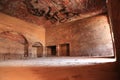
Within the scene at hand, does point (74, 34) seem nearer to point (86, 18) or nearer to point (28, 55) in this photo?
point (86, 18)

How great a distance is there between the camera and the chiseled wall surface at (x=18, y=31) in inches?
285

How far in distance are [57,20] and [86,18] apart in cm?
228

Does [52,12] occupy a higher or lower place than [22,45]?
higher

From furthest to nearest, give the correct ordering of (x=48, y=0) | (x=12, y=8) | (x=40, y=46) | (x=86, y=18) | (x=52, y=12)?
(x=40, y=46) < (x=86, y=18) < (x=52, y=12) < (x=12, y=8) < (x=48, y=0)

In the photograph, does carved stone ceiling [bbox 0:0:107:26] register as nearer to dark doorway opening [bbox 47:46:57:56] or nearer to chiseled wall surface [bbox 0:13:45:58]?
chiseled wall surface [bbox 0:13:45:58]

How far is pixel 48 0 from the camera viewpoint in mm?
6230

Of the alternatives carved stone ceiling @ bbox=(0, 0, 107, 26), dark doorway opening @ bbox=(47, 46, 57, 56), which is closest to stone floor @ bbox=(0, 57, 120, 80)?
carved stone ceiling @ bbox=(0, 0, 107, 26)

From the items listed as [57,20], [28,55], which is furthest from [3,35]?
[57,20]

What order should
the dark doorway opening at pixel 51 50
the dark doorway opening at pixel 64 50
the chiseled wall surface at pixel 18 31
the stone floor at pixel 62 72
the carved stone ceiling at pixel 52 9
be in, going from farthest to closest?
the dark doorway opening at pixel 51 50
the dark doorway opening at pixel 64 50
the chiseled wall surface at pixel 18 31
the carved stone ceiling at pixel 52 9
the stone floor at pixel 62 72

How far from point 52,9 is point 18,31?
296 cm

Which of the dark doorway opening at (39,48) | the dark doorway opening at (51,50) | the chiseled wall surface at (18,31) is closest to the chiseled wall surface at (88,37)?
the dark doorway opening at (51,50)

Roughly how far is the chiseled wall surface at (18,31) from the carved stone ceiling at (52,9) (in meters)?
0.44

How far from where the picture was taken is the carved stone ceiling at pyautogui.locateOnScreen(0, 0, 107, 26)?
632 cm

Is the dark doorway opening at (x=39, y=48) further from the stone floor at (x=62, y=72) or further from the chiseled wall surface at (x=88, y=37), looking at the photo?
the stone floor at (x=62, y=72)
